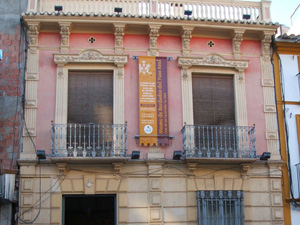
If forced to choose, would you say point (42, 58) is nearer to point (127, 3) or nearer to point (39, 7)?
point (39, 7)

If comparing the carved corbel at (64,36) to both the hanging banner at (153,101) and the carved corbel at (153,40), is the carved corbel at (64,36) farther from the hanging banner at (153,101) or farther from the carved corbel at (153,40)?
the carved corbel at (153,40)

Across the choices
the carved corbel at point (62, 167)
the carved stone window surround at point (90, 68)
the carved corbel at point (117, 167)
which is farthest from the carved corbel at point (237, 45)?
the carved corbel at point (62, 167)

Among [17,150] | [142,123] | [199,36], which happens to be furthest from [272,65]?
[17,150]

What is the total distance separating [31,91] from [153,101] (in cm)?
304

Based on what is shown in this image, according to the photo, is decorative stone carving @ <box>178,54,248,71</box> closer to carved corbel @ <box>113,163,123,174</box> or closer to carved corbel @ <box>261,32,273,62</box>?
carved corbel @ <box>261,32,273,62</box>

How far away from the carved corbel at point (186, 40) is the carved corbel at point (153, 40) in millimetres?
712

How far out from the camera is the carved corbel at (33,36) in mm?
12258

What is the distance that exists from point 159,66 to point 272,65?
10.2 feet

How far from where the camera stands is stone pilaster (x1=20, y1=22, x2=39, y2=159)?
11570mm

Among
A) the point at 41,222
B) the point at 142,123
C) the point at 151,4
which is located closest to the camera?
the point at 41,222

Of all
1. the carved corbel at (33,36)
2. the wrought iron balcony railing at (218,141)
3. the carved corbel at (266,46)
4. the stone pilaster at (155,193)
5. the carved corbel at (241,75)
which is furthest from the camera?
the carved corbel at (266,46)

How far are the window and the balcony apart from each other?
4.63 metres

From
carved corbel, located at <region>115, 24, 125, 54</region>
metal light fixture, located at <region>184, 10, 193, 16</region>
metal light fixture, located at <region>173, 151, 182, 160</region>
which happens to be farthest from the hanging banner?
metal light fixture, located at <region>184, 10, 193, 16</region>

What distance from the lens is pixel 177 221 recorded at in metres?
11.5
